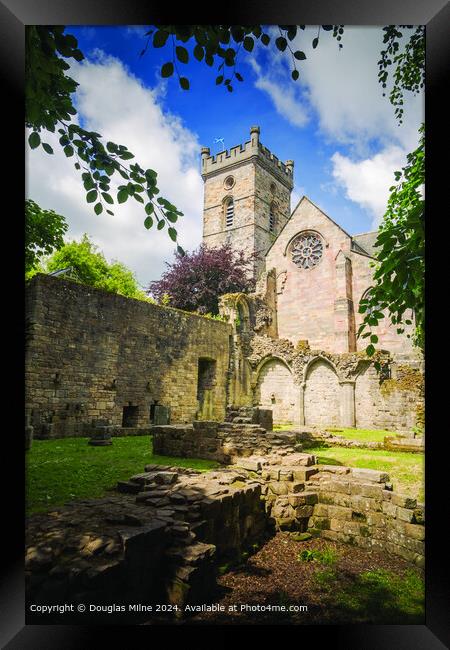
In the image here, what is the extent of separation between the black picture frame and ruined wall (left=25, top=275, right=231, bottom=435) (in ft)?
23.8

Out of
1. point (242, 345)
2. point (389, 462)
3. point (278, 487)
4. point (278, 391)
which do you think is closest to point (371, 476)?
point (278, 487)

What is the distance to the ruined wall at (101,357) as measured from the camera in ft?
33.0

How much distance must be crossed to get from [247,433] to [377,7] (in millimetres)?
6955

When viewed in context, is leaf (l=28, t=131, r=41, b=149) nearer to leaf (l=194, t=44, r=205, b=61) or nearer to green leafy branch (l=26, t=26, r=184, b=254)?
green leafy branch (l=26, t=26, r=184, b=254)

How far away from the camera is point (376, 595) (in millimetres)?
3367

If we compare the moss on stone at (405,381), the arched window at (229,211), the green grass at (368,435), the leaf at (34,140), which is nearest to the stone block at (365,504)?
the leaf at (34,140)

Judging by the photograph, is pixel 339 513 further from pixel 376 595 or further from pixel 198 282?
pixel 198 282

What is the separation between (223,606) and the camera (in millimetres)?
2920

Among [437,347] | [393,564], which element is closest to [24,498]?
[437,347]

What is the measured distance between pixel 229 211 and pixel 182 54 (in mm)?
29570

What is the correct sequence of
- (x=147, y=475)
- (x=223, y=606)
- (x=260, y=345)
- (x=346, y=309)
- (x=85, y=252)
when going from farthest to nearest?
1. (x=85, y=252)
2. (x=346, y=309)
3. (x=260, y=345)
4. (x=147, y=475)
5. (x=223, y=606)

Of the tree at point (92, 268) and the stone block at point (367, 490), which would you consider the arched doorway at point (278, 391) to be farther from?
the stone block at point (367, 490)

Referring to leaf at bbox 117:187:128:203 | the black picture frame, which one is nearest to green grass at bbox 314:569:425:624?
the black picture frame

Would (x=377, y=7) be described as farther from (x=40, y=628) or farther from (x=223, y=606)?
(x=40, y=628)
